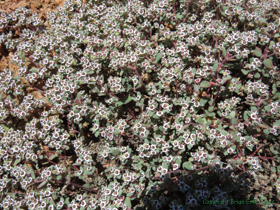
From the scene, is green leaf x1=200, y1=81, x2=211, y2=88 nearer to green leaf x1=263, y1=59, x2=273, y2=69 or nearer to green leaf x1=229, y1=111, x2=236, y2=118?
green leaf x1=229, y1=111, x2=236, y2=118

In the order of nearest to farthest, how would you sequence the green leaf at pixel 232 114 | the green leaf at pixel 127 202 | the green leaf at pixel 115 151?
the green leaf at pixel 127 202 → the green leaf at pixel 115 151 → the green leaf at pixel 232 114

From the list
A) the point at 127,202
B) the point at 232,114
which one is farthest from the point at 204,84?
the point at 127,202

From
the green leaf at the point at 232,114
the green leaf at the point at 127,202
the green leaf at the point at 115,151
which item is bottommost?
the green leaf at the point at 127,202

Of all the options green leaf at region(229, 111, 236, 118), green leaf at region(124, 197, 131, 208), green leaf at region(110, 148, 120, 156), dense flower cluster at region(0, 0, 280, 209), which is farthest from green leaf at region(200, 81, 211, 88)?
green leaf at region(124, 197, 131, 208)

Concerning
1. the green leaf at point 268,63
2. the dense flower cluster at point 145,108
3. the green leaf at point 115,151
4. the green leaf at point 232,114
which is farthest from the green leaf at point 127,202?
the green leaf at point 268,63

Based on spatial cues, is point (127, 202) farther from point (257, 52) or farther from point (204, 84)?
point (257, 52)

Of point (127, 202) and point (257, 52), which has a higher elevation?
point (257, 52)

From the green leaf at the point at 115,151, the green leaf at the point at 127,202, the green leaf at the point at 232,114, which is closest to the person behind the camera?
the green leaf at the point at 127,202

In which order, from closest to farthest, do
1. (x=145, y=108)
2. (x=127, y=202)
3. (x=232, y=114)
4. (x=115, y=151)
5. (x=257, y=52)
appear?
(x=127, y=202) → (x=115, y=151) → (x=232, y=114) → (x=257, y=52) → (x=145, y=108)

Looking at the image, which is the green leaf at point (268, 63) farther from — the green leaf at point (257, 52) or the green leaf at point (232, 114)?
the green leaf at point (232, 114)
